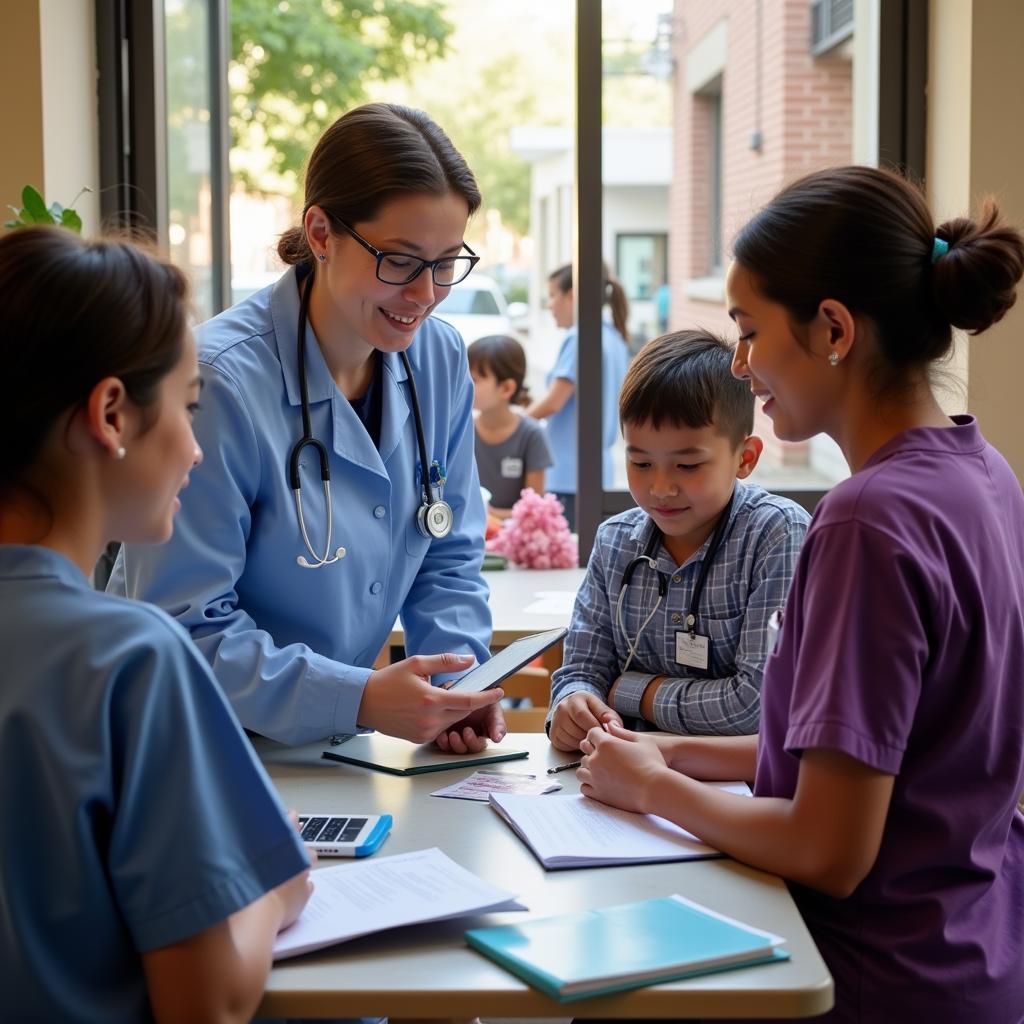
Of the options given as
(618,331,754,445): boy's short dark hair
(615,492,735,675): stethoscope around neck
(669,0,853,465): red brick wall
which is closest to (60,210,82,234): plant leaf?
(618,331,754,445): boy's short dark hair

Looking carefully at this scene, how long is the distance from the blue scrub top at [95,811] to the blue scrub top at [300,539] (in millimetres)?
659

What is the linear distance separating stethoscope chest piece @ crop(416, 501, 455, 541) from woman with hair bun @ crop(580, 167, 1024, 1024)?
2.17 ft

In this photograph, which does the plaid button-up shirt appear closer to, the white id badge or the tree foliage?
the white id badge

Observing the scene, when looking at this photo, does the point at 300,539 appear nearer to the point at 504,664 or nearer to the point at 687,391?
the point at 504,664

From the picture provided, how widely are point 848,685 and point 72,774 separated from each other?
2.31ft

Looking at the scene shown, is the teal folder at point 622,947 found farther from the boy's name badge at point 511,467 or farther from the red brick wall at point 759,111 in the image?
the red brick wall at point 759,111

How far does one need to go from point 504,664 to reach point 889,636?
2.10 ft

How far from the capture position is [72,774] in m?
1.00

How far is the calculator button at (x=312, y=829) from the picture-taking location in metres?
1.41

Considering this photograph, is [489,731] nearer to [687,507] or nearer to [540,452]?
[687,507]

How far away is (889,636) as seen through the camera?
1226mm

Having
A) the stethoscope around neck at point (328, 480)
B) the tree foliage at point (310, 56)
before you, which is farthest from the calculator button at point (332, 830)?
the tree foliage at point (310, 56)

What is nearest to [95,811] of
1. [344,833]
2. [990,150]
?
[344,833]

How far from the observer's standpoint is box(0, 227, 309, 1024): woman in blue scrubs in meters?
1.01
